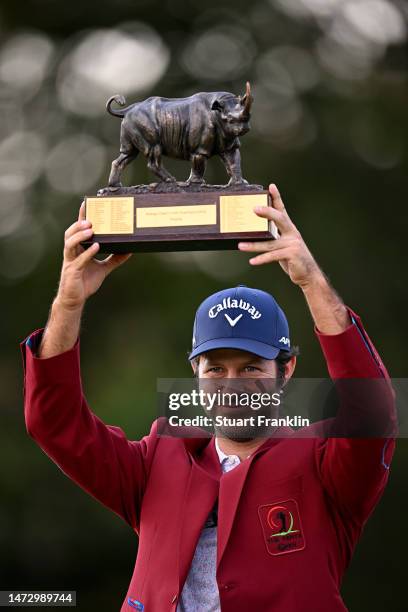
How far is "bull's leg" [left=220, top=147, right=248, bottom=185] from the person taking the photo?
9.87 feet

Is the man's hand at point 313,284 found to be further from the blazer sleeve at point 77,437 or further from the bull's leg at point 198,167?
the blazer sleeve at point 77,437

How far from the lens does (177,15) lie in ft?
28.4

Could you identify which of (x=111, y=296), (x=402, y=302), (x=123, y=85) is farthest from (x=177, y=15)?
(x=402, y=302)

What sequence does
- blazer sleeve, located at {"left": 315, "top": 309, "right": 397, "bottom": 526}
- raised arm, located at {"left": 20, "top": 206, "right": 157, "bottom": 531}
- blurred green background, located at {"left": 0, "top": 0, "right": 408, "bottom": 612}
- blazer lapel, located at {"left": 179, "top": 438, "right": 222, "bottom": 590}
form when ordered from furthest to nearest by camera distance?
blurred green background, located at {"left": 0, "top": 0, "right": 408, "bottom": 612}
raised arm, located at {"left": 20, "top": 206, "right": 157, "bottom": 531}
blazer lapel, located at {"left": 179, "top": 438, "right": 222, "bottom": 590}
blazer sleeve, located at {"left": 315, "top": 309, "right": 397, "bottom": 526}

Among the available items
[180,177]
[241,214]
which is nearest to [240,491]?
[241,214]

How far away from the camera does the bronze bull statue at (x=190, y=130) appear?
3055mm

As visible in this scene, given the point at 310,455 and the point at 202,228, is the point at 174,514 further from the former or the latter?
the point at 202,228

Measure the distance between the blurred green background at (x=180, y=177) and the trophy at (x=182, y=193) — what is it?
4603 mm

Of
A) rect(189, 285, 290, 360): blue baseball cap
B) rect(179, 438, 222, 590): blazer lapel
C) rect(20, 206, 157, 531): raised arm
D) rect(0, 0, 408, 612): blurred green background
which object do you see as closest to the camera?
rect(179, 438, 222, 590): blazer lapel

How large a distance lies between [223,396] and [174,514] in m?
0.39

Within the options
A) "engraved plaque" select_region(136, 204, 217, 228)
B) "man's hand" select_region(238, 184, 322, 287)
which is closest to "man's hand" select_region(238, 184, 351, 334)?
"man's hand" select_region(238, 184, 322, 287)

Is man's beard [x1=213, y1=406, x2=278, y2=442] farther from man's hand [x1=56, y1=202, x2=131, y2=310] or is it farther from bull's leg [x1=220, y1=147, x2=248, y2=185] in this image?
bull's leg [x1=220, y1=147, x2=248, y2=185]

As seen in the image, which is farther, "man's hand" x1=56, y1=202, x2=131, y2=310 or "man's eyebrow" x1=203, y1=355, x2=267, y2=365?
"man's eyebrow" x1=203, y1=355, x2=267, y2=365
